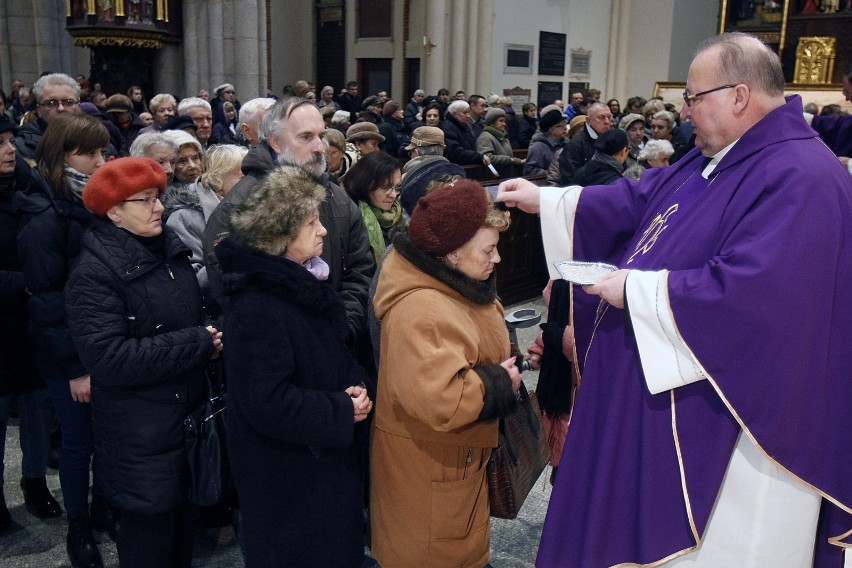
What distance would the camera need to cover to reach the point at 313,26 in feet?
56.8

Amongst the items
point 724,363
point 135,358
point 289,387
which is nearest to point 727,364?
point 724,363

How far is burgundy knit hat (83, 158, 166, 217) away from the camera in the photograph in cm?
254

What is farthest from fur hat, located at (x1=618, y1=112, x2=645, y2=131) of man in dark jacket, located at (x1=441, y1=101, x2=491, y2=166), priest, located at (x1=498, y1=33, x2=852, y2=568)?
priest, located at (x1=498, y1=33, x2=852, y2=568)

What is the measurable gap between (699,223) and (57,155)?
7.83ft

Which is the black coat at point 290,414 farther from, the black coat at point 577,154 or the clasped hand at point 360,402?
the black coat at point 577,154

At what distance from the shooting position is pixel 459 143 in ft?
28.5

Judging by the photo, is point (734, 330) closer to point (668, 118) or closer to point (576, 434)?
point (576, 434)

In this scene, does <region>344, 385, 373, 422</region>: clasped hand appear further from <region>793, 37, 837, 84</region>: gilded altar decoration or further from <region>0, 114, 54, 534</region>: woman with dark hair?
<region>793, 37, 837, 84</region>: gilded altar decoration

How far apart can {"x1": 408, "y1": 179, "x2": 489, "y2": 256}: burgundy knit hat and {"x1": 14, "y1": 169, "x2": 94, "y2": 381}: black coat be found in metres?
1.27

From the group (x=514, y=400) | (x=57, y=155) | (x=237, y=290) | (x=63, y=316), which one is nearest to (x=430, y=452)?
(x=514, y=400)

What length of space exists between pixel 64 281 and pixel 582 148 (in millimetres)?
4720

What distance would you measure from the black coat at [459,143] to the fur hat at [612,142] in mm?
2584

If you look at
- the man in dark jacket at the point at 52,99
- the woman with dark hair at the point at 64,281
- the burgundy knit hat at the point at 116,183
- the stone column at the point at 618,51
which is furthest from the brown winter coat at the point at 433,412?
the stone column at the point at 618,51

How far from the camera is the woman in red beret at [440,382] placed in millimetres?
2188
